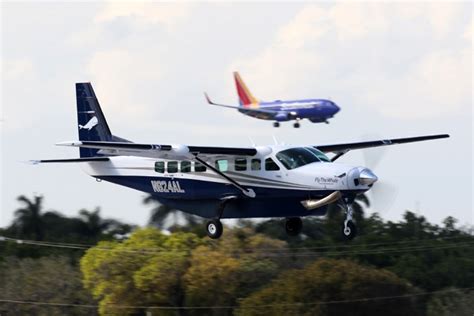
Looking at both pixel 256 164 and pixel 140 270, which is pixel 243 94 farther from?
pixel 256 164

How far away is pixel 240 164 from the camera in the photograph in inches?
1640

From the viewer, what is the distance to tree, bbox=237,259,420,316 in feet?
232

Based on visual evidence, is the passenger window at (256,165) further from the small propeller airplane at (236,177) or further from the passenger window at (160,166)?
the passenger window at (160,166)

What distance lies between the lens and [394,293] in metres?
74.1

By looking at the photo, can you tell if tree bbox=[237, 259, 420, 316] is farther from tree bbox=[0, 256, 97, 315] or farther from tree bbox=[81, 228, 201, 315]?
tree bbox=[0, 256, 97, 315]

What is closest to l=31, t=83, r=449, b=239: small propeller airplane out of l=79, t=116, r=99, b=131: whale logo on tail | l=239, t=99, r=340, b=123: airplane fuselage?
l=79, t=116, r=99, b=131: whale logo on tail

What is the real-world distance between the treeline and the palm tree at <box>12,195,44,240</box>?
68mm

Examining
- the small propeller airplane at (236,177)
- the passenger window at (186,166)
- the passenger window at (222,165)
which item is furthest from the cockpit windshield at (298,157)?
the passenger window at (186,166)

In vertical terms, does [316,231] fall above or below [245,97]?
below

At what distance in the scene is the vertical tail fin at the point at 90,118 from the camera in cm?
4738

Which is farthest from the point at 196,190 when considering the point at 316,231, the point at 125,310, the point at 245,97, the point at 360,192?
the point at 245,97

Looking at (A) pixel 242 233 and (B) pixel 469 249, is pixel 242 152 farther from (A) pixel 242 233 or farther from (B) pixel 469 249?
(B) pixel 469 249

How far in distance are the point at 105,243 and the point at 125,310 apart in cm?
500

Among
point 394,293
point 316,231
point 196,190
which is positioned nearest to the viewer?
point 196,190
